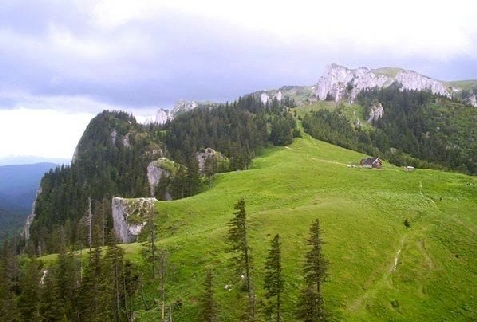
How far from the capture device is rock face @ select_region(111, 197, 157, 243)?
92.9m

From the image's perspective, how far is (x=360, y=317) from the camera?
5416 cm

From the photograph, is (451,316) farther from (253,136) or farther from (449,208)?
(253,136)

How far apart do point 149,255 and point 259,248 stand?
17.4 meters

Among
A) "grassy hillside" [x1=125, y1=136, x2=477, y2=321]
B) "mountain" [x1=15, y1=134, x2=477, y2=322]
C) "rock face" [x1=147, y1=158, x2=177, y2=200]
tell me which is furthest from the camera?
"rock face" [x1=147, y1=158, x2=177, y2=200]

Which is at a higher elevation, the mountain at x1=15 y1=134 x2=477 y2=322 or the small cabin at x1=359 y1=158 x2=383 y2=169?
the small cabin at x1=359 y1=158 x2=383 y2=169

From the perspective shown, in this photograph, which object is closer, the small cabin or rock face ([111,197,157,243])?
rock face ([111,197,157,243])

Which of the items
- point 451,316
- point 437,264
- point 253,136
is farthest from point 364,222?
point 253,136

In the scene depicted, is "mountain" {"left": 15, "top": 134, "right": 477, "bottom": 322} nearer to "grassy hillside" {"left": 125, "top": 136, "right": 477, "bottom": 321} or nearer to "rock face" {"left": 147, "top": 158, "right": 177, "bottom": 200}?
"grassy hillside" {"left": 125, "top": 136, "right": 477, "bottom": 321}

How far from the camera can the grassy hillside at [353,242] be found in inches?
2272

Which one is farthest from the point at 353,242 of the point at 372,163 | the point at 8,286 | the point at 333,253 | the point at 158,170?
the point at 158,170

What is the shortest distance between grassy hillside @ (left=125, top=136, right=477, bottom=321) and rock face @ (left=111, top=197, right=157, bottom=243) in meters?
4.35

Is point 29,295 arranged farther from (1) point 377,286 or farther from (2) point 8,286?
(1) point 377,286

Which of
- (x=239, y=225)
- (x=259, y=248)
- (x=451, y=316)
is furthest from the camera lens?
(x=259, y=248)

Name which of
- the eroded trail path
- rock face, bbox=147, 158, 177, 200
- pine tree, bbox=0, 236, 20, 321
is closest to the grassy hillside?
the eroded trail path
